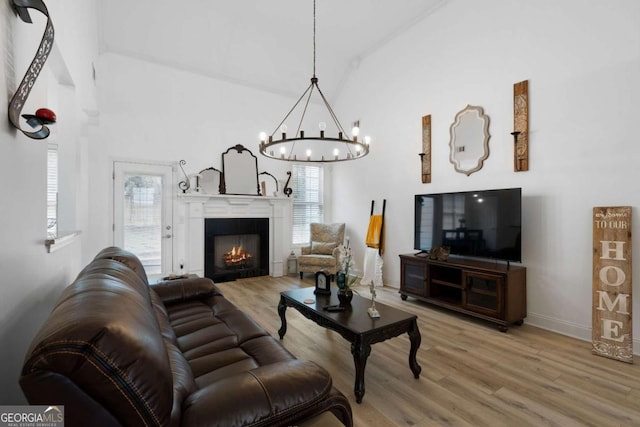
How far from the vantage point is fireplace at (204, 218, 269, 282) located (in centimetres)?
546

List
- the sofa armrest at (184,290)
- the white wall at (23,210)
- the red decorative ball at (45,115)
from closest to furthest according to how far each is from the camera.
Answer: the white wall at (23,210), the red decorative ball at (45,115), the sofa armrest at (184,290)

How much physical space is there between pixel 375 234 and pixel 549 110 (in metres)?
2.96

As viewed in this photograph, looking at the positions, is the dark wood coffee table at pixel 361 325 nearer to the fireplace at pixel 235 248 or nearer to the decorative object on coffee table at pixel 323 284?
the decorative object on coffee table at pixel 323 284

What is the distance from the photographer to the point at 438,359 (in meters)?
2.73

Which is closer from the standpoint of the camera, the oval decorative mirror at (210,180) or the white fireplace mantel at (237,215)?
the white fireplace mantel at (237,215)

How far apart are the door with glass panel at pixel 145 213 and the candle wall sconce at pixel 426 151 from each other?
4.09 m

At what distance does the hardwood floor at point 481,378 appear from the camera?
6.54 feet

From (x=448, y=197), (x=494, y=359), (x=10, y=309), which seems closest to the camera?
(x=10, y=309)

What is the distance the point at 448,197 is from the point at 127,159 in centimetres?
478

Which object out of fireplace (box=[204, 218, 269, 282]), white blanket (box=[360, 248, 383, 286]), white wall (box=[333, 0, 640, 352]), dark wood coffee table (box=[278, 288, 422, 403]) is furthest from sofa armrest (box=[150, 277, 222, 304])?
white wall (box=[333, 0, 640, 352])

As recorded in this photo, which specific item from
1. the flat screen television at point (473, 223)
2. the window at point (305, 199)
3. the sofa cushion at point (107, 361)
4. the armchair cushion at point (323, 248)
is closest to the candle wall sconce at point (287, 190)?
the window at point (305, 199)

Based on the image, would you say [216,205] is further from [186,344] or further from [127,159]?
[186,344]

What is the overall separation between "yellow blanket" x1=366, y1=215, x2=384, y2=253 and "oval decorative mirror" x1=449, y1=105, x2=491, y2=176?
5.35ft

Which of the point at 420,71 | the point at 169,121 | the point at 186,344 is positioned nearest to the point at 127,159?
the point at 169,121
